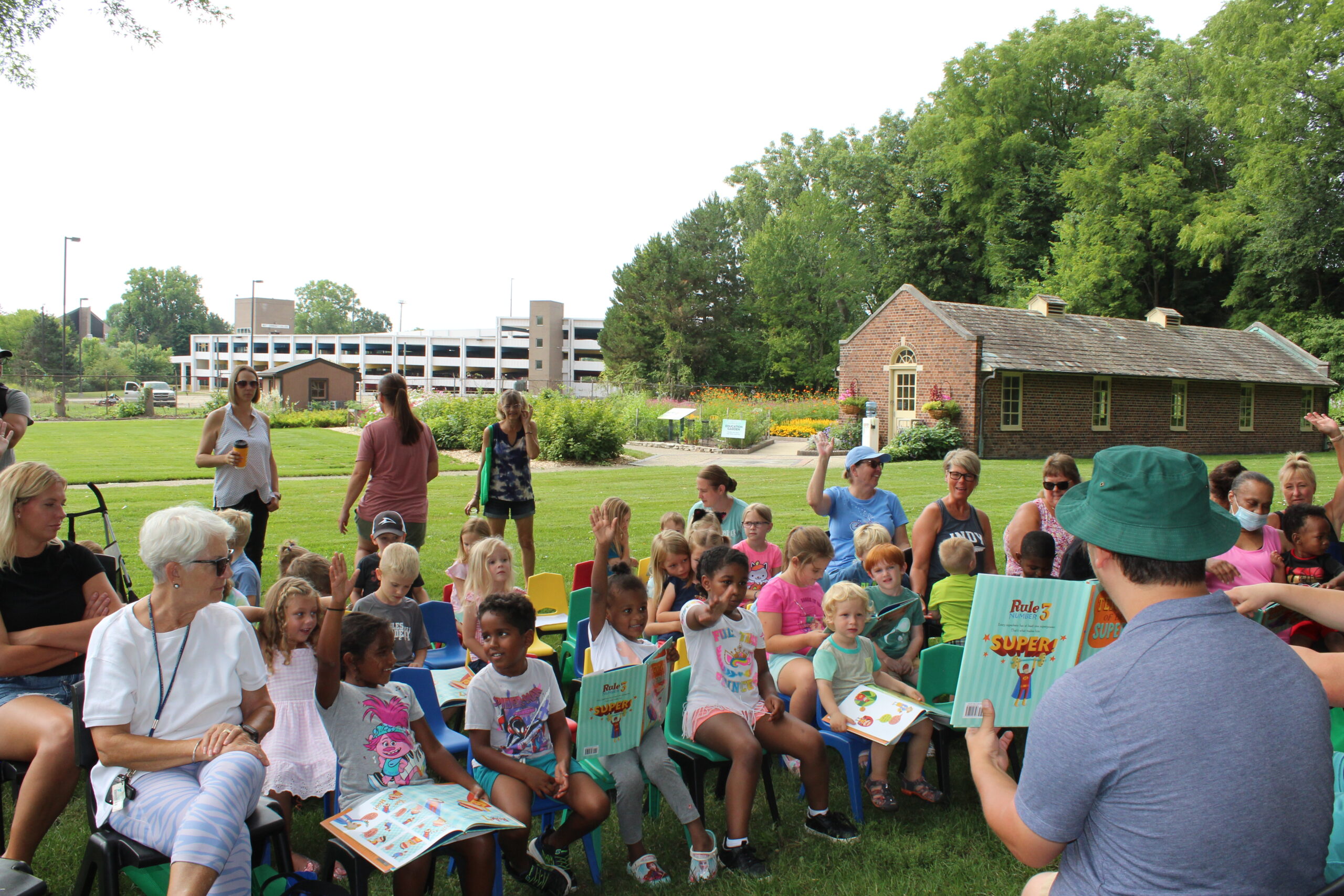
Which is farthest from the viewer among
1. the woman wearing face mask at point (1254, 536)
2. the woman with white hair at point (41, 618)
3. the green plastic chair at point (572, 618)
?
the green plastic chair at point (572, 618)

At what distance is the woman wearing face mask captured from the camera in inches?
205

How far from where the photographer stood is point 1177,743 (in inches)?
65.1

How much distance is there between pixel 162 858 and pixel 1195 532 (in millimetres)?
2997

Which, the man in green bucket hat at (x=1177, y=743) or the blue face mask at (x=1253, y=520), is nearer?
the man in green bucket hat at (x=1177, y=743)

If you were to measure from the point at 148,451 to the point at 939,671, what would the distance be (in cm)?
2310

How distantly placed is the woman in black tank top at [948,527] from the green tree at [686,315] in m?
50.5

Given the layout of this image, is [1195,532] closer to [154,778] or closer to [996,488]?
[154,778]

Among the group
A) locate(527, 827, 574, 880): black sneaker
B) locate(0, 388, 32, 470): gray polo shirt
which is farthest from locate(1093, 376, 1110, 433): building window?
locate(0, 388, 32, 470): gray polo shirt

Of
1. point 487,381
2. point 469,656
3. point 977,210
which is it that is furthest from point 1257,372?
point 487,381

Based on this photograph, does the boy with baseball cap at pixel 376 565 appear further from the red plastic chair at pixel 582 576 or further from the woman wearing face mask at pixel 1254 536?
the woman wearing face mask at pixel 1254 536

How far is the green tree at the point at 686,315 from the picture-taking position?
190 ft

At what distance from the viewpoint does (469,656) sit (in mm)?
5316

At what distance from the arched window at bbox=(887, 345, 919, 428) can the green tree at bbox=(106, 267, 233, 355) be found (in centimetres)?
14095

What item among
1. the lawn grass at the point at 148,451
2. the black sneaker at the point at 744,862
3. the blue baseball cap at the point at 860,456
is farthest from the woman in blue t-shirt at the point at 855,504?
the lawn grass at the point at 148,451
